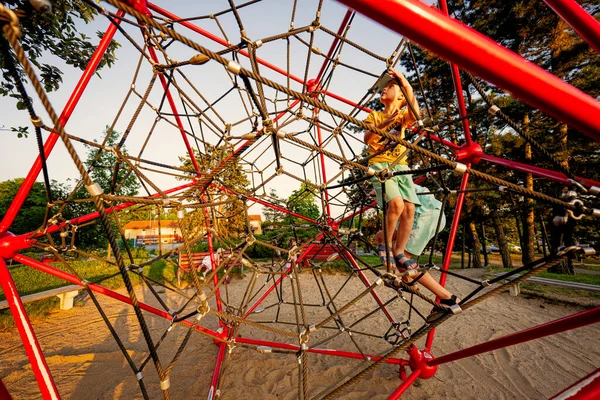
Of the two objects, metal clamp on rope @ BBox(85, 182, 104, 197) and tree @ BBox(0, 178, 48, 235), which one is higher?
metal clamp on rope @ BBox(85, 182, 104, 197)

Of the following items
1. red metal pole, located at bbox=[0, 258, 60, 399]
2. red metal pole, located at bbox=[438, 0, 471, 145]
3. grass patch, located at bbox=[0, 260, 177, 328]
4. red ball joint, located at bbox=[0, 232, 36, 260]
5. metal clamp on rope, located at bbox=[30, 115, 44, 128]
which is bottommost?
grass patch, located at bbox=[0, 260, 177, 328]

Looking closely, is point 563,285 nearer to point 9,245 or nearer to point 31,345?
point 31,345

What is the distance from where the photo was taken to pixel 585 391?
2.10ft

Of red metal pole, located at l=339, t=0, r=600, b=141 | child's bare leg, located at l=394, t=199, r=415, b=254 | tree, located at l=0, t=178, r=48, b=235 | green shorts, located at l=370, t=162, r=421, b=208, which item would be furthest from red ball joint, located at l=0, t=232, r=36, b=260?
tree, located at l=0, t=178, r=48, b=235

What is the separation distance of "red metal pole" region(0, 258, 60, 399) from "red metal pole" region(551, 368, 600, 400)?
1698 millimetres

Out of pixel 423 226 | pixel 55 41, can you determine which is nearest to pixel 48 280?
pixel 55 41

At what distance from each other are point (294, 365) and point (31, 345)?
90.4 inches

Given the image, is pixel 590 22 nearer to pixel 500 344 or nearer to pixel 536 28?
pixel 500 344

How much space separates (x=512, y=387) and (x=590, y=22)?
9.73 ft

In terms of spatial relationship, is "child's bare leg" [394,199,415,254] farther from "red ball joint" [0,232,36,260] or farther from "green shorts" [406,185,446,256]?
"red ball joint" [0,232,36,260]

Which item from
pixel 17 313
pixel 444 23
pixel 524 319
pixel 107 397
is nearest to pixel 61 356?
pixel 107 397

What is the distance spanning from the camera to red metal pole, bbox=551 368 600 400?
0.63 meters

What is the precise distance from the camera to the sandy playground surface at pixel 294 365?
2.33 m

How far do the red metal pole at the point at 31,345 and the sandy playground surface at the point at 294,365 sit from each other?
158 centimetres
